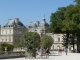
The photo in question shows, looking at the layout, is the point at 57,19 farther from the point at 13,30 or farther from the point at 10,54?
the point at 13,30

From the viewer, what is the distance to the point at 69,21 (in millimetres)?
53312

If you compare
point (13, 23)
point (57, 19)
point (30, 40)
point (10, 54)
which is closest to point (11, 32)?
point (13, 23)

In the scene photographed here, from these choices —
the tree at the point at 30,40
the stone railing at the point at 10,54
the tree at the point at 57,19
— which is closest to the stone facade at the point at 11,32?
the tree at the point at 57,19

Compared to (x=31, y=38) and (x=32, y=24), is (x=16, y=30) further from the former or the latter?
(x=31, y=38)

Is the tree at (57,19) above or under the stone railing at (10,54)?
above

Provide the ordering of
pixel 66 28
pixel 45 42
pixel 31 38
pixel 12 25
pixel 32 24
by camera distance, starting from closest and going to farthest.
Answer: pixel 31 38, pixel 45 42, pixel 66 28, pixel 12 25, pixel 32 24

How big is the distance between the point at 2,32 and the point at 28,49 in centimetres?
8811

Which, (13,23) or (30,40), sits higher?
(13,23)

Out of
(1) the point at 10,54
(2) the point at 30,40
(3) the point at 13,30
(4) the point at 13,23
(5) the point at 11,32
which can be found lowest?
(1) the point at 10,54

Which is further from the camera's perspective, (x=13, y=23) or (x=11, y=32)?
(x=11, y=32)

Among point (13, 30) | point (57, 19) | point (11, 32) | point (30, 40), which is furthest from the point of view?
point (11, 32)

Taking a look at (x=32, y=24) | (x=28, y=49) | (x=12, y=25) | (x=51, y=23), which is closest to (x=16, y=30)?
(x=12, y=25)

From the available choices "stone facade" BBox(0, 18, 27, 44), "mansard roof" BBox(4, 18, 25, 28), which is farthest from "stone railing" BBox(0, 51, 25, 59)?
"mansard roof" BBox(4, 18, 25, 28)

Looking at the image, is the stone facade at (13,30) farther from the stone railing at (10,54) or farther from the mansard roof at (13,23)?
the stone railing at (10,54)
